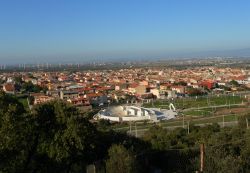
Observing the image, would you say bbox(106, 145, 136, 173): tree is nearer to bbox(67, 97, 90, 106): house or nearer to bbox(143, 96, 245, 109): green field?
bbox(143, 96, 245, 109): green field

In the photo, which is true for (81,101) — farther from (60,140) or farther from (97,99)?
(60,140)

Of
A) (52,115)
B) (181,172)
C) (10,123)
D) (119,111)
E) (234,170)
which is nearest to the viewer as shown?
(234,170)

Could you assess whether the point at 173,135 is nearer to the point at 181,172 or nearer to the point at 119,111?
the point at 181,172

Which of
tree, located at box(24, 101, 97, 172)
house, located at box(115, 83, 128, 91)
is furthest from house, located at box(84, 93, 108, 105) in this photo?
tree, located at box(24, 101, 97, 172)

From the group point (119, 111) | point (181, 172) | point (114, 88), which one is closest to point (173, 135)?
point (181, 172)

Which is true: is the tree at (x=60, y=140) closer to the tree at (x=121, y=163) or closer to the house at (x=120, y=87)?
the tree at (x=121, y=163)

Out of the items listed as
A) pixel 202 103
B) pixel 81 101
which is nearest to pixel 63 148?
pixel 81 101

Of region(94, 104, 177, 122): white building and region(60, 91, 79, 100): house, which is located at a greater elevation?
region(60, 91, 79, 100): house

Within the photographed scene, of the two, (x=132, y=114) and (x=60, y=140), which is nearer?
(x=60, y=140)

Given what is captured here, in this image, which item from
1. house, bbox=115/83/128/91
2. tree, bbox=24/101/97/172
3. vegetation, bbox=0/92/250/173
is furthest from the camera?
house, bbox=115/83/128/91

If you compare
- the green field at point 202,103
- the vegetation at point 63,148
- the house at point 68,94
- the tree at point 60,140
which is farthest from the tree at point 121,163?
the house at point 68,94

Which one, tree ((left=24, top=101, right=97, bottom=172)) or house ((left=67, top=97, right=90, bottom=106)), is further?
house ((left=67, top=97, right=90, bottom=106))
